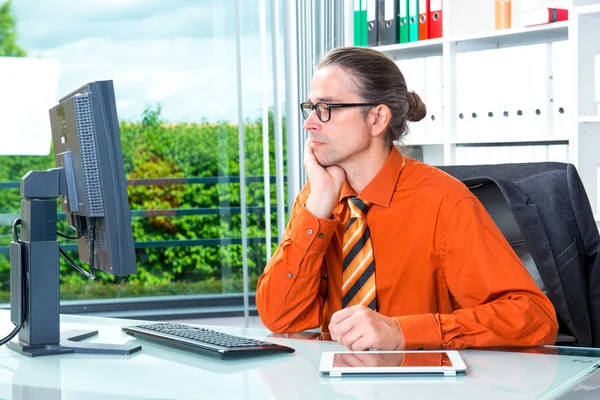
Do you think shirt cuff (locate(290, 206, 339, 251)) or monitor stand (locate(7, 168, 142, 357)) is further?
shirt cuff (locate(290, 206, 339, 251))

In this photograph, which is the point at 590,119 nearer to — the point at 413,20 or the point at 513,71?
the point at 513,71

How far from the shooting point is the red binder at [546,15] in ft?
10.3

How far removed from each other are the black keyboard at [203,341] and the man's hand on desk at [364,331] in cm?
9

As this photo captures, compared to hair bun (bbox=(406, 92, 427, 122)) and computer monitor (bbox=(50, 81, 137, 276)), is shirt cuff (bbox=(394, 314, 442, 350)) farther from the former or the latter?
hair bun (bbox=(406, 92, 427, 122))

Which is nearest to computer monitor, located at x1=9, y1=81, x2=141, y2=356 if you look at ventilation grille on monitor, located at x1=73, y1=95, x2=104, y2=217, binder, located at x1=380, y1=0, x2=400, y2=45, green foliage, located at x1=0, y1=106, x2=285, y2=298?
ventilation grille on monitor, located at x1=73, y1=95, x2=104, y2=217

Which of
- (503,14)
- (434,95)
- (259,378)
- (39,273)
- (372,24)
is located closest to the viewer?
(259,378)

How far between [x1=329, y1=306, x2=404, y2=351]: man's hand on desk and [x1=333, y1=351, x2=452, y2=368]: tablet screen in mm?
50

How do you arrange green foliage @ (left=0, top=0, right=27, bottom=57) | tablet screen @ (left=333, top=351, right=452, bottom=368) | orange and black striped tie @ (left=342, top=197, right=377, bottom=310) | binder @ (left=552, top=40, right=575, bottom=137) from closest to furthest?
tablet screen @ (left=333, top=351, right=452, bottom=368) < orange and black striped tie @ (left=342, top=197, right=377, bottom=310) < binder @ (left=552, top=40, right=575, bottom=137) < green foliage @ (left=0, top=0, right=27, bottom=57)

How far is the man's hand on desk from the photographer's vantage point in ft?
4.48

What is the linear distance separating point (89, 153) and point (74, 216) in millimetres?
182

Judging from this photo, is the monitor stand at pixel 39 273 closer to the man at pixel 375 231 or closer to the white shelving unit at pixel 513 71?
the man at pixel 375 231

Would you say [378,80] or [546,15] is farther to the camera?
[546,15]

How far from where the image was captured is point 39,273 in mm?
1472

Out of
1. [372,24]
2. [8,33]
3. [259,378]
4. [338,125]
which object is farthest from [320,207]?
[8,33]
